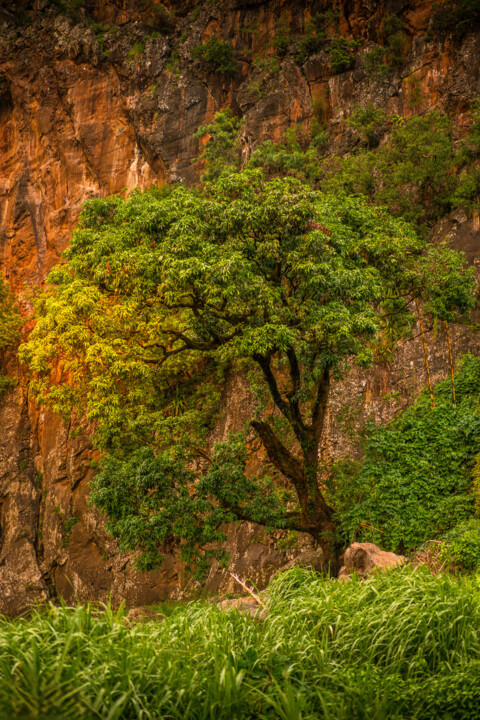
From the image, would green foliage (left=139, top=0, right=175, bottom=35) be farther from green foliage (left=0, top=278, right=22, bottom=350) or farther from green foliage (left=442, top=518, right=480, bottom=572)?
green foliage (left=442, top=518, right=480, bottom=572)

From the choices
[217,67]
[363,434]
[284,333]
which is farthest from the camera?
[217,67]

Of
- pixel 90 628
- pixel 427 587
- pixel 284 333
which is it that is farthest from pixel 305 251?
pixel 90 628

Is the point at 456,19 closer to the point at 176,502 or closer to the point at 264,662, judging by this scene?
the point at 176,502

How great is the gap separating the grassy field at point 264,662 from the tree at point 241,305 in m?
4.54

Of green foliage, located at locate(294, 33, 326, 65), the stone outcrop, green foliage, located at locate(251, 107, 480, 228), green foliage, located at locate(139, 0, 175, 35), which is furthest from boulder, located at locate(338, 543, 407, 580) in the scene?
green foliage, located at locate(139, 0, 175, 35)

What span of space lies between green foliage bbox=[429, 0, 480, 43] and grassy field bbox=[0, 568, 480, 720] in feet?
67.0

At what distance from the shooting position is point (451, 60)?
19.5m

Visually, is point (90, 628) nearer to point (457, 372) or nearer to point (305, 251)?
point (305, 251)

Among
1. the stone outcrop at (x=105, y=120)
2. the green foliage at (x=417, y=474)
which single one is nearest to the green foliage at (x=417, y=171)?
the stone outcrop at (x=105, y=120)

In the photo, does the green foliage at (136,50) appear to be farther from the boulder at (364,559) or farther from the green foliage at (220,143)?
the boulder at (364,559)

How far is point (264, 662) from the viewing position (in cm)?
432

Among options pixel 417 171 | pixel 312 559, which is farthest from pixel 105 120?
pixel 312 559

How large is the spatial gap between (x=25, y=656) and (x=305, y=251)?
24.7ft

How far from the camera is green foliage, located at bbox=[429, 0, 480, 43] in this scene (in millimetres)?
19031
